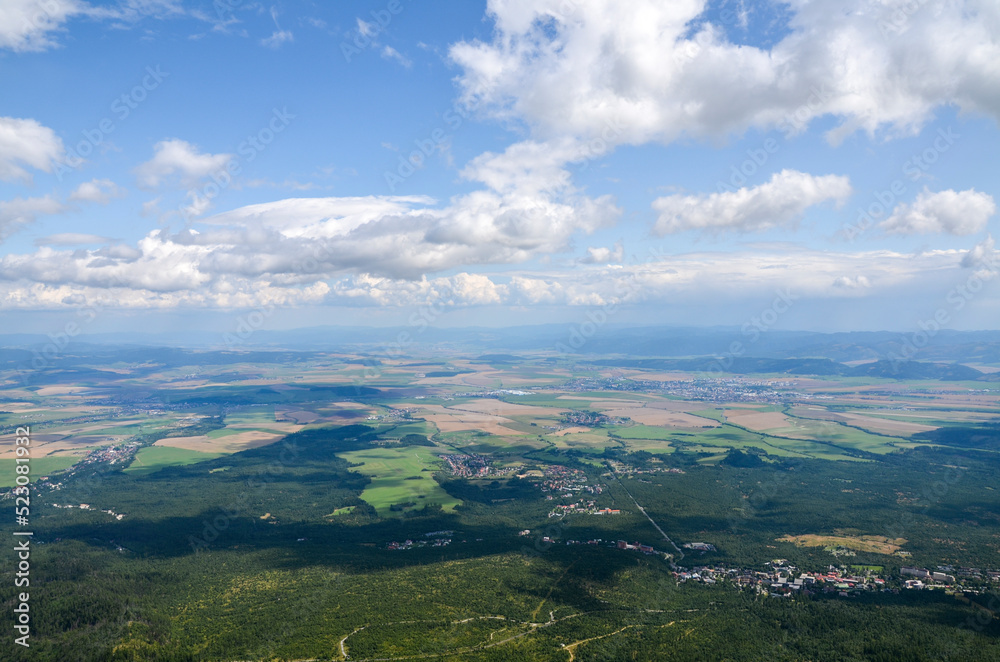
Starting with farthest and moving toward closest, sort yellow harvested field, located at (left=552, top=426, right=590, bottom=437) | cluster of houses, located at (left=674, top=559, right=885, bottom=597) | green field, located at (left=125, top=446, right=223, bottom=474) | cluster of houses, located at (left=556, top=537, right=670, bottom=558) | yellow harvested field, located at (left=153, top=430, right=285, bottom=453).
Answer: yellow harvested field, located at (left=552, top=426, right=590, bottom=437) → yellow harvested field, located at (left=153, top=430, right=285, bottom=453) → green field, located at (left=125, top=446, right=223, bottom=474) → cluster of houses, located at (left=556, top=537, right=670, bottom=558) → cluster of houses, located at (left=674, top=559, right=885, bottom=597)

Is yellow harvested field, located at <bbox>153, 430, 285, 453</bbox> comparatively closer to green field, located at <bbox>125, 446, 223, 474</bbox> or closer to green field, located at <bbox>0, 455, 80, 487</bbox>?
green field, located at <bbox>125, 446, 223, 474</bbox>

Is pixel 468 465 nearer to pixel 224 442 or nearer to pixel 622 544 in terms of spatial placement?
pixel 622 544

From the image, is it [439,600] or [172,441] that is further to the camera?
[172,441]

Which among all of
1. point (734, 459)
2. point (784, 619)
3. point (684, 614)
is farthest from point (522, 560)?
point (734, 459)

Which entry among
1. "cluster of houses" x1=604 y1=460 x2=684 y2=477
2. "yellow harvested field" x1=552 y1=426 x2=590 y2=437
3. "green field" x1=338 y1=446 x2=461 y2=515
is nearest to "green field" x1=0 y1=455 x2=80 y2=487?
"green field" x1=338 y1=446 x2=461 y2=515

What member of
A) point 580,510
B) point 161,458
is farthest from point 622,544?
point 161,458

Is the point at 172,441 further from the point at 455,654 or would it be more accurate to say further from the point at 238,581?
the point at 455,654
